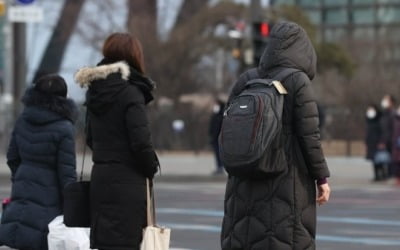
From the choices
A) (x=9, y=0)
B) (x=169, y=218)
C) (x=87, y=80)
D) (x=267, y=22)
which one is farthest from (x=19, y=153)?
(x=9, y=0)

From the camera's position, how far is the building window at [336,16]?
3337 inches

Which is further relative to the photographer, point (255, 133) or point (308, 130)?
point (308, 130)

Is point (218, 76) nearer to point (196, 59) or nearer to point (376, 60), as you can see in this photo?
point (196, 59)

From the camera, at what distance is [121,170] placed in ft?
23.0

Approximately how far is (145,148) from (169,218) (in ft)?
28.7

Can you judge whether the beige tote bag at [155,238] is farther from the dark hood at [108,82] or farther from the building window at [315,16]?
the building window at [315,16]

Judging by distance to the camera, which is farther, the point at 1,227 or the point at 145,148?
the point at 1,227

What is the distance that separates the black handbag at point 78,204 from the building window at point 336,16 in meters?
78.6

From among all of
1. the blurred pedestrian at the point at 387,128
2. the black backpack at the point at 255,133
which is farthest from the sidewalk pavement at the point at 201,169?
the black backpack at the point at 255,133

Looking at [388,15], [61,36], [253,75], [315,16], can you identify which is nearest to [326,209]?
[253,75]

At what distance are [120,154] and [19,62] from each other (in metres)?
21.1

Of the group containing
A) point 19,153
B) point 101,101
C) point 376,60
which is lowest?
point 376,60

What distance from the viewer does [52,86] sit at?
Answer: 8375mm

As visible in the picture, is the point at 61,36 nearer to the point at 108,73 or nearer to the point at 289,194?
the point at 108,73
